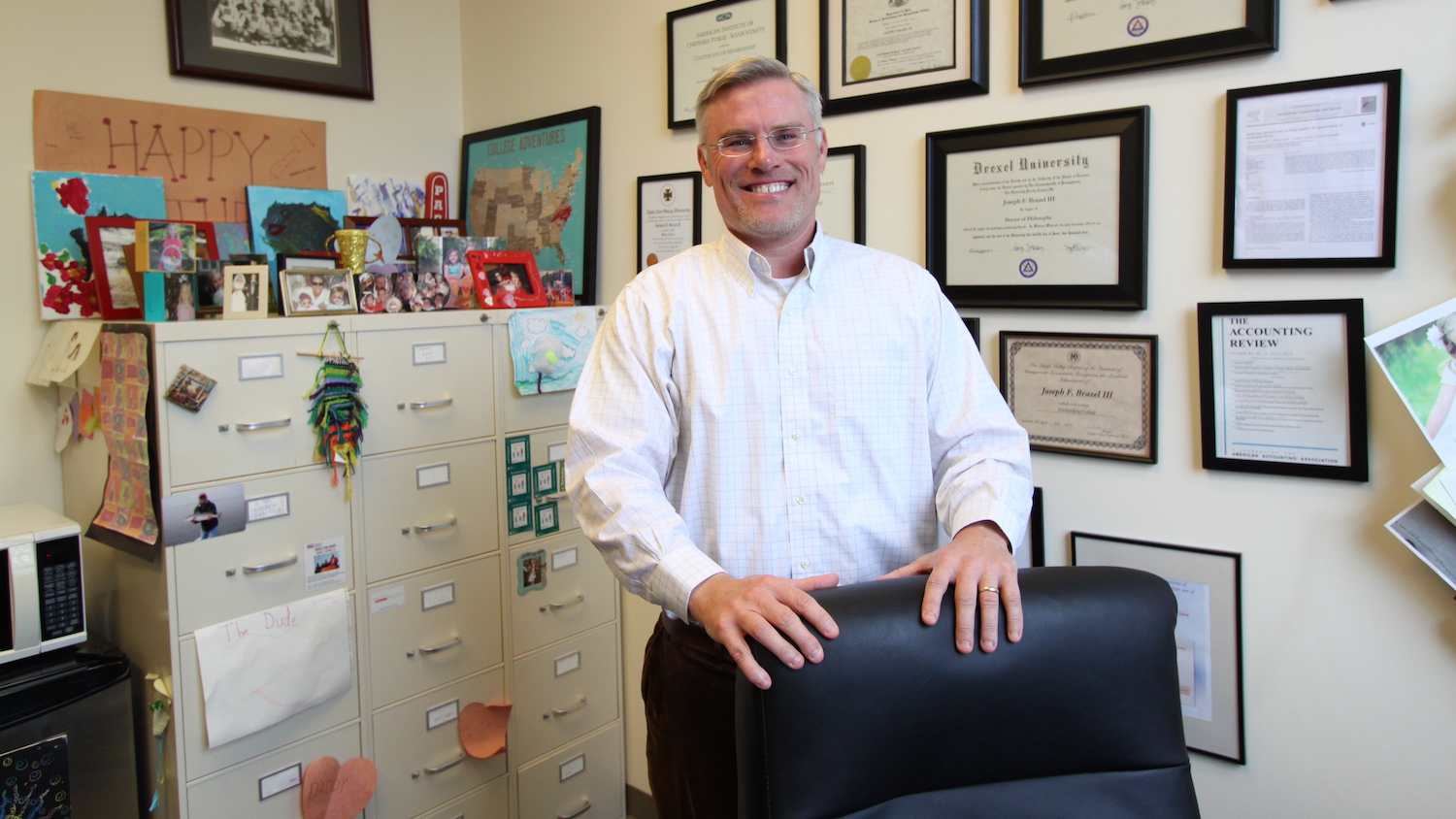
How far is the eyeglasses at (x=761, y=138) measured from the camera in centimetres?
144

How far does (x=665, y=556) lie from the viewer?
4.07ft

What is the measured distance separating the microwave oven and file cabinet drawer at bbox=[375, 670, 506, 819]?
65 centimetres

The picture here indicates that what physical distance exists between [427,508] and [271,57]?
135cm

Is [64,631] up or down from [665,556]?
down

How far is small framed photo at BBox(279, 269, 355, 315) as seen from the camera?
2.00m

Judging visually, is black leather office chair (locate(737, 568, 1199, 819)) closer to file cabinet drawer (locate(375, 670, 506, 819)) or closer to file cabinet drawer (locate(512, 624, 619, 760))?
file cabinet drawer (locate(375, 670, 506, 819))

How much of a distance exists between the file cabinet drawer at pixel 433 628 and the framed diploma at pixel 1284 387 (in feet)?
5.45

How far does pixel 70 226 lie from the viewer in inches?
83.7

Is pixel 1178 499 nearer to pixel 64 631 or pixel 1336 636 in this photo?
pixel 1336 636

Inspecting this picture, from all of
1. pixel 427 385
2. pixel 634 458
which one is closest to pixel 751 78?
pixel 634 458

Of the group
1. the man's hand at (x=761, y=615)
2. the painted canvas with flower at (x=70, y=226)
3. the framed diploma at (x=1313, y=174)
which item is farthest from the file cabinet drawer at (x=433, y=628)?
the framed diploma at (x=1313, y=174)

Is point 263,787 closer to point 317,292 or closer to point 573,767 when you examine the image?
point 573,767

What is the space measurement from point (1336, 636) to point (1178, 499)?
324 millimetres

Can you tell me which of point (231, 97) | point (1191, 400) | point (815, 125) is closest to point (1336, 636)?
point (1191, 400)
